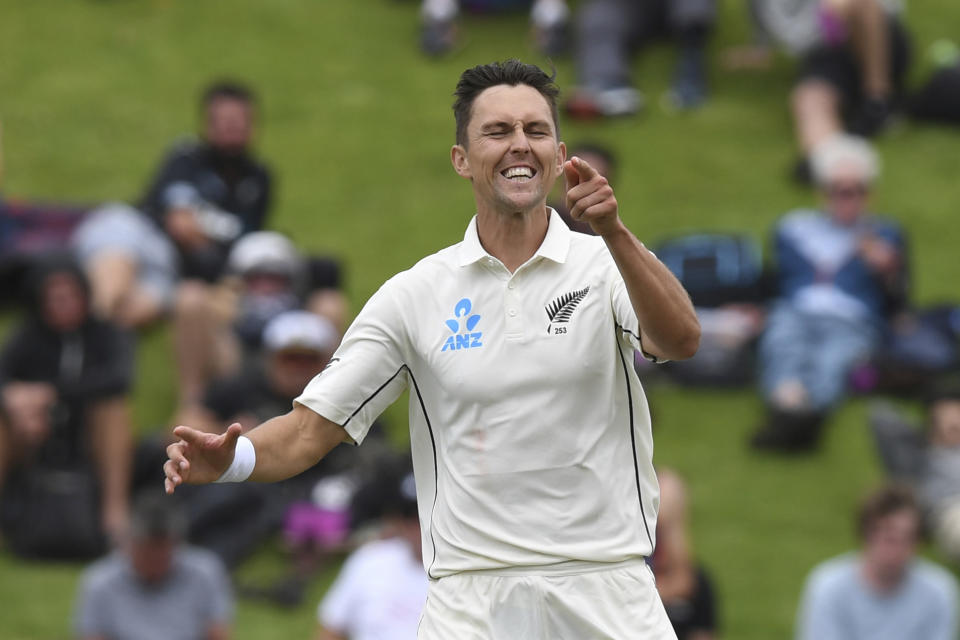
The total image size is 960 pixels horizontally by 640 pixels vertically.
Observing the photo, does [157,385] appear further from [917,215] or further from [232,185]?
[917,215]

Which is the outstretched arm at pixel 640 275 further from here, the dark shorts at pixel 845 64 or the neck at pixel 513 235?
the dark shorts at pixel 845 64

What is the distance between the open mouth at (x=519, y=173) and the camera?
442 cm

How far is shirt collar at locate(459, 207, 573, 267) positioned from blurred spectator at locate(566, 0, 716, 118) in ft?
30.7

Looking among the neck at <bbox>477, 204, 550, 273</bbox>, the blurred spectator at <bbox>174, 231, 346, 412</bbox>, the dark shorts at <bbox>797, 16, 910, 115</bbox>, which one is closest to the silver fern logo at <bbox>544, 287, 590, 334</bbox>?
the neck at <bbox>477, 204, 550, 273</bbox>

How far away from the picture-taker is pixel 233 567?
32.1ft

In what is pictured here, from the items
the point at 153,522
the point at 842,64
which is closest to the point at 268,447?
the point at 153,522

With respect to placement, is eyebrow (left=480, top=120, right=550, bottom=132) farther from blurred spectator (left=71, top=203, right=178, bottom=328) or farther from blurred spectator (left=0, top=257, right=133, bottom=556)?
blurred spectator (left=71, top=203, right=178, bottom=328)

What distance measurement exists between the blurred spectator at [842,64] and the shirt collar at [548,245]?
879cm

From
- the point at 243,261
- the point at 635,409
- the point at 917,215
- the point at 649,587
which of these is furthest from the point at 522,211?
the point at 917,215

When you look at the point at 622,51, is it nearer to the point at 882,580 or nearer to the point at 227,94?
the point at 227,94

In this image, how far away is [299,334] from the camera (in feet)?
31.8

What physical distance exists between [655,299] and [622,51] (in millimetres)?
10439

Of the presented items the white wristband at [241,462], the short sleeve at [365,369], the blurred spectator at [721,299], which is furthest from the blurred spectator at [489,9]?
the white wristband at [241,462]

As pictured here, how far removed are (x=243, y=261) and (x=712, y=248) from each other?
10.1 ft
